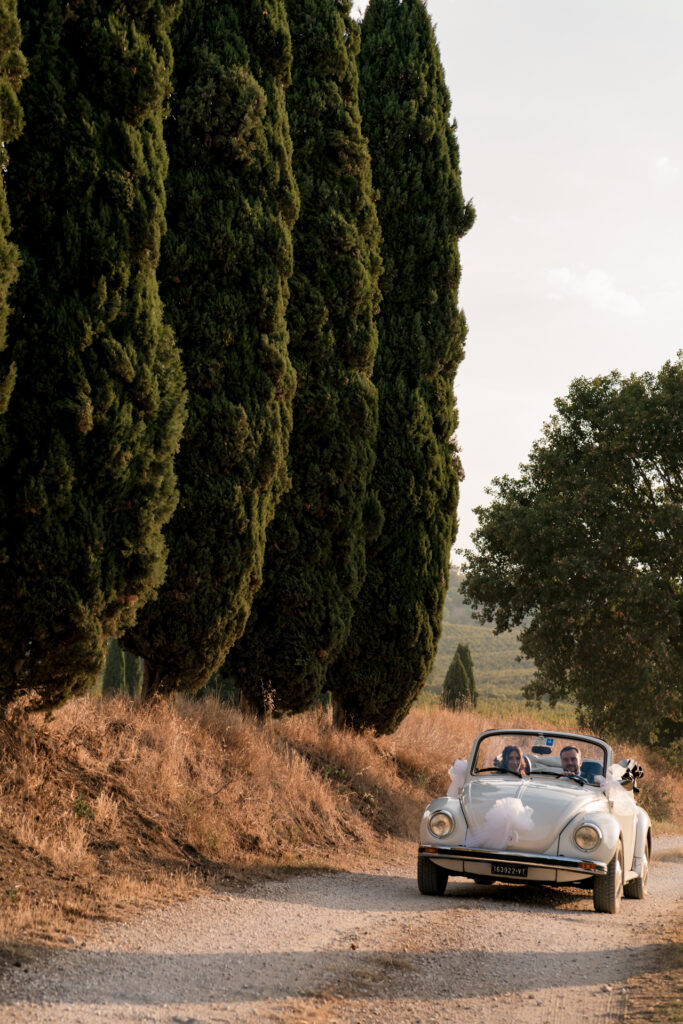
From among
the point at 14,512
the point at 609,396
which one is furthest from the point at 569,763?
the point at 609,396

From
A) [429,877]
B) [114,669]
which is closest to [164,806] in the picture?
[429,877]

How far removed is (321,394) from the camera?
46.7 feet

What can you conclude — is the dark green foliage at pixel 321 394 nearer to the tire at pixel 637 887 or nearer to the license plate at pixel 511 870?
the tire at pixel 637 887

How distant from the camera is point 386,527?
1619 cm

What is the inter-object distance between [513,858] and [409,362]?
396 inches

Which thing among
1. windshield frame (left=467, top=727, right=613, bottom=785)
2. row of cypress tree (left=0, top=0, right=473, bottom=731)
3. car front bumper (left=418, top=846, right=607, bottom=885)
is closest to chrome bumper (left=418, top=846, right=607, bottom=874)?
car front bumper (left=418, top=846, right=607, bottom=885)

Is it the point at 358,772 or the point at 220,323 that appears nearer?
the point at 220,323

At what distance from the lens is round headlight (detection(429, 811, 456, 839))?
8.72 metres

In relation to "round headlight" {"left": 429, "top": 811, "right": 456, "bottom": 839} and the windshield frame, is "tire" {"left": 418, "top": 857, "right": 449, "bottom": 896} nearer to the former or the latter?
"round headlight" {"left": 429, "top": 811, "right": 456, "bottom": 839}

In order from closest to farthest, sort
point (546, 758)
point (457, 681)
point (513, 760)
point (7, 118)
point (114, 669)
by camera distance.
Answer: point (7, 118) → point (513, 760) → point (546, 758) → point (114, 669) → point (457, 681)

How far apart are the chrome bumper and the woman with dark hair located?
1483 millimetres

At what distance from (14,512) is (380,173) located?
11.2 metres

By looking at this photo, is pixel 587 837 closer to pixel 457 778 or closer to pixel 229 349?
pixel 457 778

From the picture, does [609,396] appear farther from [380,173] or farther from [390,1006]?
[390,1006]
